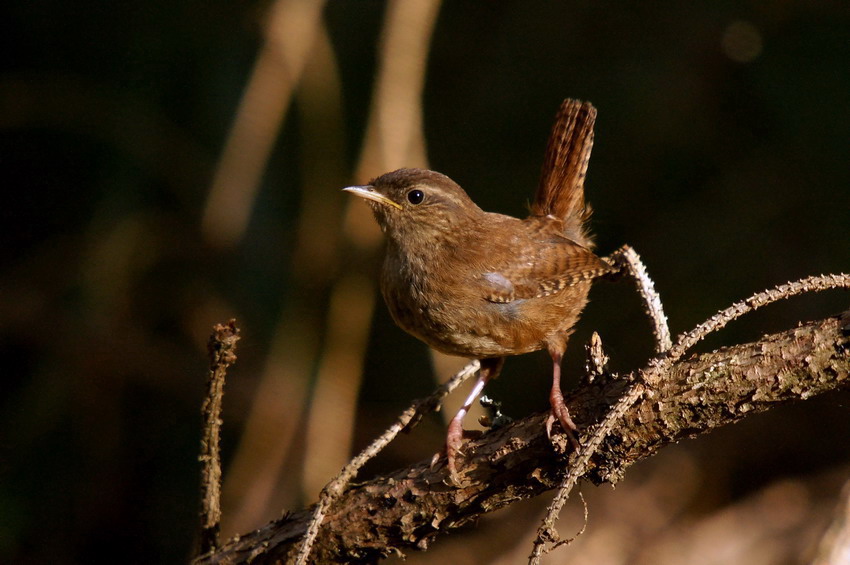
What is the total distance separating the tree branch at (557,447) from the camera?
1774 millimetres

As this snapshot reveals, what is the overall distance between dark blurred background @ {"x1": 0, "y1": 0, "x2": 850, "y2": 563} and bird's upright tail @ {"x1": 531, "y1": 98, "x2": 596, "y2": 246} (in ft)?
3.03

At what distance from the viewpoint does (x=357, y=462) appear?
212 cm

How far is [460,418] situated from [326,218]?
2.17m

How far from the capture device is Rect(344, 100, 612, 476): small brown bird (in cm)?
286

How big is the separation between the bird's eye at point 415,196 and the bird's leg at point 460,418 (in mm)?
629

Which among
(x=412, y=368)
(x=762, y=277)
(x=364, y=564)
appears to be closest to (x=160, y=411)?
(x=412, y=368)

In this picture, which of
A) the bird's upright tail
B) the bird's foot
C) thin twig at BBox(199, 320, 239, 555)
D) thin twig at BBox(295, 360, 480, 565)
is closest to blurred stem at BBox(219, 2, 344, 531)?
the bird's upright tail

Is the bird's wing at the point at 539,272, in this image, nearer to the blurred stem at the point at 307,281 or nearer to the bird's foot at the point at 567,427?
the bird's foot at the point at 567,427

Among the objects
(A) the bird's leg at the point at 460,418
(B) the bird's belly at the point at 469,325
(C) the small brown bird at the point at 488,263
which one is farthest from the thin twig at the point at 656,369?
(B) the bird's belly at the point at 469,325

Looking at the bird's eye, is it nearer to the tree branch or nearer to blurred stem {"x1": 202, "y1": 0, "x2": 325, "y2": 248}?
the tree branch

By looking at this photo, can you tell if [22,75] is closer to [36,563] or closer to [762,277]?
[36,563]

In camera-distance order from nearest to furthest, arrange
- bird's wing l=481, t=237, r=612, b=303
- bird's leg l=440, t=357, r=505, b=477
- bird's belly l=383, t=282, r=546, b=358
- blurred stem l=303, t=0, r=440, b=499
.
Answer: bird's leg l=440, t=357, r=505, b=477, bird's belly l=383, t=282, r=546, b=358, bird's wing l=481, t=237, r=612, b=303, blurred stem l=303, t=0, r=440, b=499

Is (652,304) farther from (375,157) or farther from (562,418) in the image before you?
(375,157)

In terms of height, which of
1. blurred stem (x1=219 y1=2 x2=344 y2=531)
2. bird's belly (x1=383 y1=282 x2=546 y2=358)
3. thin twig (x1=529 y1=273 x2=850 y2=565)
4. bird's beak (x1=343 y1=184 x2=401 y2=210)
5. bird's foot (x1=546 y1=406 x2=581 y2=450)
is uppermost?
blurred stem (x1=219 y1=2 x2=344 y2=531)
